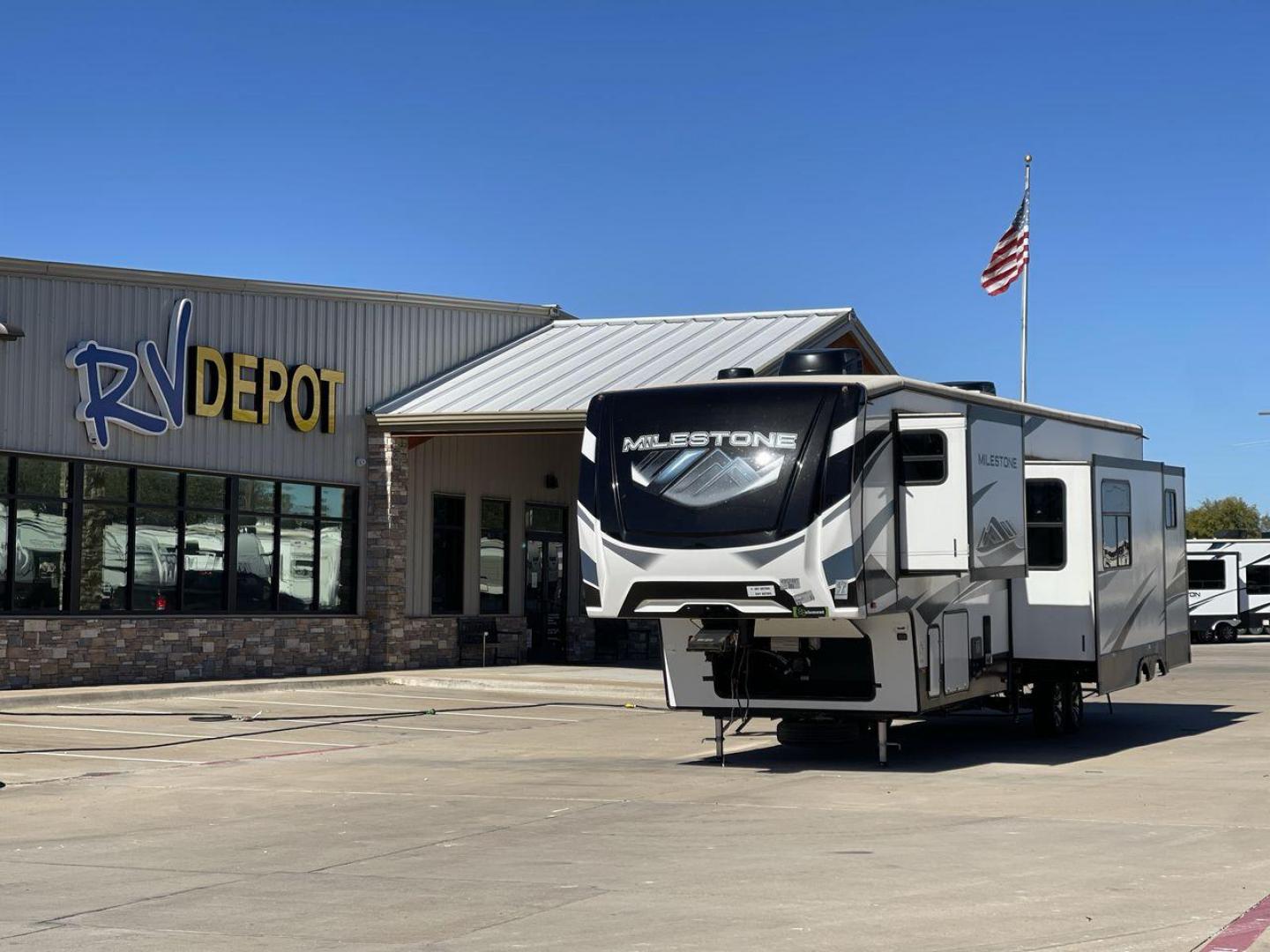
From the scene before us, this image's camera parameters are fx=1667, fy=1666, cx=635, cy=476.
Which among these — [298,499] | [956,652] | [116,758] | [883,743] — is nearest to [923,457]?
[956,652]

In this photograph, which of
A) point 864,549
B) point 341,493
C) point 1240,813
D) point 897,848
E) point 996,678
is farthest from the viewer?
point 341,493

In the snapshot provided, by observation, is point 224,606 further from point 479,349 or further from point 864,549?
point 864,549

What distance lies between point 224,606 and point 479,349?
8.13 meters

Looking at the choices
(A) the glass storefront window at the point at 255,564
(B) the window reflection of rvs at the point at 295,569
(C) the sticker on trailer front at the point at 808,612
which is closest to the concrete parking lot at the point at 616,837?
(C) the sticker on trailer front at the point at 808,612

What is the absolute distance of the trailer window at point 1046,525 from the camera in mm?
17562

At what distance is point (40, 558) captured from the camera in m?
23.4

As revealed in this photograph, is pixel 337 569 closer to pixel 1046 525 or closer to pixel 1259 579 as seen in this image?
pixel 1046 525

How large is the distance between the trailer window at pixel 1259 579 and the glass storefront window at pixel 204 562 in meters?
A: 33.7

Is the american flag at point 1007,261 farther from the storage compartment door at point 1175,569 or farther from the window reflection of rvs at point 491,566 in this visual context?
the storage compartment door at point 1175,569

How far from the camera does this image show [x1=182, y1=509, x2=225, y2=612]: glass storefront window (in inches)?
1018

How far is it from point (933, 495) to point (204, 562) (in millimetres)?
14687

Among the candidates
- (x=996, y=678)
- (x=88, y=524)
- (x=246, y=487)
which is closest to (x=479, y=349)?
(x=246, y=487)

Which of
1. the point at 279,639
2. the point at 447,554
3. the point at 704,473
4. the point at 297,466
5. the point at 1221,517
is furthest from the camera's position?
the point at 1221,517

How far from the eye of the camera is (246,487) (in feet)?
88.3
